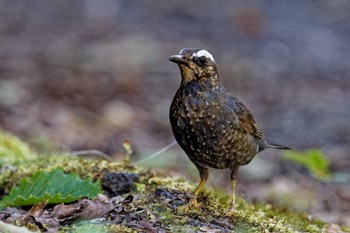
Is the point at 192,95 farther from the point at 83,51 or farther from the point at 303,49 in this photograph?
the point at 303,49

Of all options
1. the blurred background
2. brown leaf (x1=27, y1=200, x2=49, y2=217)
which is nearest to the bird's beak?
brown leaf (x1=27, y1=200, x2=49, y2=217)

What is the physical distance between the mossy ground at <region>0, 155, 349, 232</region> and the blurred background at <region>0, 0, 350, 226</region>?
1.19 m

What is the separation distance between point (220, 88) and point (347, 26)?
12137 mm

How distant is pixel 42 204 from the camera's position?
4.36 meters

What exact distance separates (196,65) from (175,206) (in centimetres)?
102

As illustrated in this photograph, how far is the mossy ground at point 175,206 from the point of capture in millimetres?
4219

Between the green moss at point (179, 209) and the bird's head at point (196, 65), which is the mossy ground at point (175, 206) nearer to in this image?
the green moss at point (179, 209)

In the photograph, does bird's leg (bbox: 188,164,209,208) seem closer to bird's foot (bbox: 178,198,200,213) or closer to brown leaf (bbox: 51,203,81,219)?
bird's foot (bbox: 178,198,200,213)

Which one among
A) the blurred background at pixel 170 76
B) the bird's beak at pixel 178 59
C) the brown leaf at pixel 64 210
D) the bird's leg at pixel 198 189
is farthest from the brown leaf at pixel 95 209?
the blurred background at pixel 170 76

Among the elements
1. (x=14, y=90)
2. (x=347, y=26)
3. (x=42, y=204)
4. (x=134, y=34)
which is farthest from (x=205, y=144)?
(x=347, y=26)

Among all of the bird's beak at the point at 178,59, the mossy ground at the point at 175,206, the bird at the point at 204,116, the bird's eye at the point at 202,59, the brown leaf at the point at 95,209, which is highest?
the bird's eye at the point at 202,59

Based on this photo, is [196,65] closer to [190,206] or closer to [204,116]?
[204,116]

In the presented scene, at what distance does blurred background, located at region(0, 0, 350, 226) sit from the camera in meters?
9.07

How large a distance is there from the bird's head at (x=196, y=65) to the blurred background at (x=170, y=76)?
7.43ft
